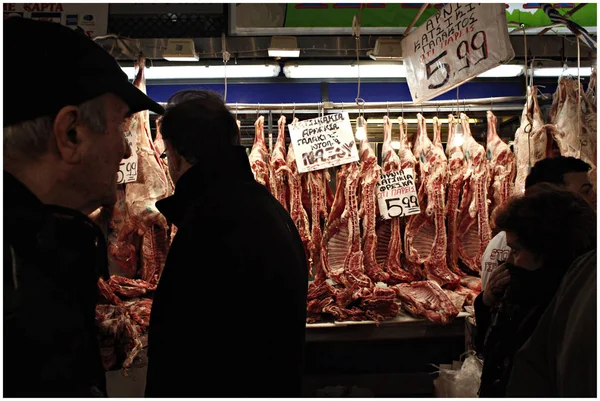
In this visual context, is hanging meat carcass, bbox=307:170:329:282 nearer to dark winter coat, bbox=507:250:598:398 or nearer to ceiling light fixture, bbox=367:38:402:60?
ceiling light fixture, bbox=367:38:402:60

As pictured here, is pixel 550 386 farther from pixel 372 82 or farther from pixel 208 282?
pixel 372 82

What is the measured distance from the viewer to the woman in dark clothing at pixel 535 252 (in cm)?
226

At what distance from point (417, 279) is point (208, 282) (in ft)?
11.6

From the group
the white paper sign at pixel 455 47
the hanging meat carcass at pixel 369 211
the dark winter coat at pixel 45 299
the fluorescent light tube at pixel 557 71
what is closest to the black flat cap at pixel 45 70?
the dark winter coat at pixel 45 299

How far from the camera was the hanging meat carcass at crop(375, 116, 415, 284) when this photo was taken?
505 centimetres

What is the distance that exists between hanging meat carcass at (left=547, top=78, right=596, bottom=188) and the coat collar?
3.18 meters

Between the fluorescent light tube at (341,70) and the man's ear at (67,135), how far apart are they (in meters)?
3.89

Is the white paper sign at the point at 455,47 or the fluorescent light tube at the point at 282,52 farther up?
the fluorescent light tube at the point at 282,52

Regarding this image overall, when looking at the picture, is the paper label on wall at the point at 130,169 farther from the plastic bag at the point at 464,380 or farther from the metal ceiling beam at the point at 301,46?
the plastic bag at the point at 464,380

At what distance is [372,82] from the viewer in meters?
6.21

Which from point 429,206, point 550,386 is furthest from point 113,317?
point 429,206

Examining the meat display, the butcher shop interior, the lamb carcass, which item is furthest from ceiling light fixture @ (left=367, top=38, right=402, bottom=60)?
the meat display

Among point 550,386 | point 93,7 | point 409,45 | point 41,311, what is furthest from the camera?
point 409,45

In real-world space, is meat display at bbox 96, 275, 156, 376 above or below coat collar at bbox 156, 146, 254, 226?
below
